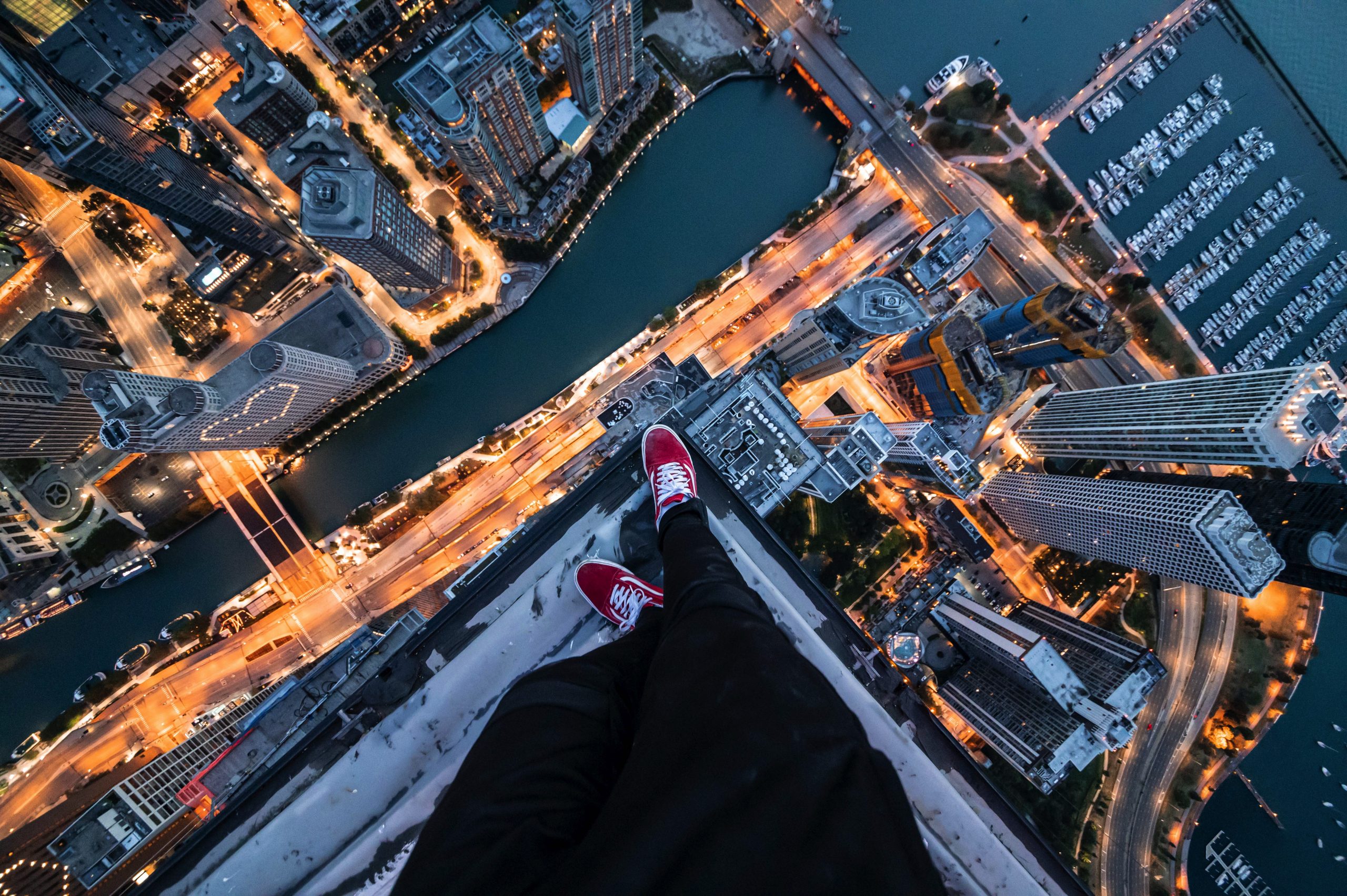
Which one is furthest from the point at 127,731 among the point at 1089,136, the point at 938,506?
the point at 1089,136

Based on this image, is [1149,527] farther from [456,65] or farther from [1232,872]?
[456,65]

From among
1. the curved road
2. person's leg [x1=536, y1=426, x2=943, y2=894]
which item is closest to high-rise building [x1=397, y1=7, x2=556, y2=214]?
person's leg [x1=536, y1=426, x2=943, y2=894]

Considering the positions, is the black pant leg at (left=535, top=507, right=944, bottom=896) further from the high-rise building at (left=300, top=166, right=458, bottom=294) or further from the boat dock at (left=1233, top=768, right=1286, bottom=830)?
the boat dock at (left=1233, top=768, right=1286, bottom=830)

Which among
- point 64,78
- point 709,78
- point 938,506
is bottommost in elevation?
point 938,506

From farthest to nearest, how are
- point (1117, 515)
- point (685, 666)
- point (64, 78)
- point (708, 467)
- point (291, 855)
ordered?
point (64, 78), point (1117, 515), point (708, 467), point (291, 855), point (685, 666)

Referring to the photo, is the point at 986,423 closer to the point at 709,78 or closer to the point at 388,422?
the point at 709,78

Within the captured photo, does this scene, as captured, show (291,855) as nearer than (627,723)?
No
